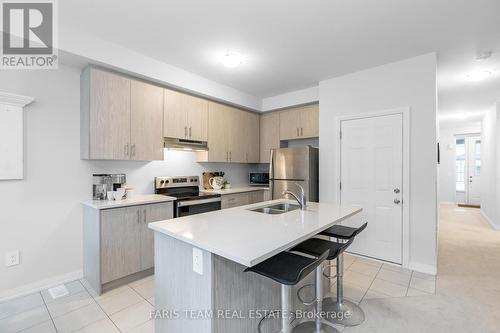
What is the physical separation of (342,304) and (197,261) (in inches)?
61.8

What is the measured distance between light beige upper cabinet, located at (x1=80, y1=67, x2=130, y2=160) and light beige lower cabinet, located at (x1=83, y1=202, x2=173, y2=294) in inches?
26.3

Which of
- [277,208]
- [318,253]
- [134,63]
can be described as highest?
[134,63]

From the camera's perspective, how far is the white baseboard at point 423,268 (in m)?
2.84

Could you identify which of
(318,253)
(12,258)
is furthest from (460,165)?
(12,258)

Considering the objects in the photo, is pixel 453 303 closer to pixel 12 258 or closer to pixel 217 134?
pixel 217 134

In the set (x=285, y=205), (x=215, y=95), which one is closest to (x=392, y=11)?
(x=285, y=205)

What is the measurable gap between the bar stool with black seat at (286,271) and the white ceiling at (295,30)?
2.05m

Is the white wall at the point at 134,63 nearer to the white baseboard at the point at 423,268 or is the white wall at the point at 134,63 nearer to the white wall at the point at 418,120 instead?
the white wall at the point at 418,120

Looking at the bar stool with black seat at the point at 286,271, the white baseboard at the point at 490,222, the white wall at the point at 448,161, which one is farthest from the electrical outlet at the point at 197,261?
the white wall at the point at 448,161

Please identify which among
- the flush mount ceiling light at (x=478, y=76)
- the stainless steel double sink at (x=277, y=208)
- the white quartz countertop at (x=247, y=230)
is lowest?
the stainless steel double sink at (x=277, y=208)

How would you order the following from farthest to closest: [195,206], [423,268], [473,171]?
[473,171], [195,206], [423,268]

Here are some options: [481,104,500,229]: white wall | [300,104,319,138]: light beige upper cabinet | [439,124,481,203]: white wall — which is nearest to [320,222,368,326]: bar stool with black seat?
[300,104,319,138]: light beige upper cabinet

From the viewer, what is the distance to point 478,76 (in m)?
3.56

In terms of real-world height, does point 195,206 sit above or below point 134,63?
below
